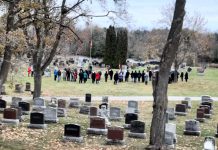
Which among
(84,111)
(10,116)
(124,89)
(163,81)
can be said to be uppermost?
(163,81)

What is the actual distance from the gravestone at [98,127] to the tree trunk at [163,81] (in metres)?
3.06

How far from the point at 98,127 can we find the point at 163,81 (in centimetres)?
423

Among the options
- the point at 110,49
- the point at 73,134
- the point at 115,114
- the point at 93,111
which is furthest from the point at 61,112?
the point at 110,49

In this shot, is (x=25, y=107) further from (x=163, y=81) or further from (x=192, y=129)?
(x=163, y=81)

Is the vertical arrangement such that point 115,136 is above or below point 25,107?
below

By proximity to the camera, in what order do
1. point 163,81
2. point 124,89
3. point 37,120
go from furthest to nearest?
point 124,89, point 37,120, point 163,81

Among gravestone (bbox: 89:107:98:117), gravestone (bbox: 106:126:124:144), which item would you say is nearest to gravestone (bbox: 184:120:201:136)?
gravestone (bbox: 106:126:124:144)

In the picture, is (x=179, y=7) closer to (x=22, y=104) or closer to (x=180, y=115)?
(x=22, y=104)

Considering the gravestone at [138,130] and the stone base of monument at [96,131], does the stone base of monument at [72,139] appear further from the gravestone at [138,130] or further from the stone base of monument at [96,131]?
the gravestone at [138,130]

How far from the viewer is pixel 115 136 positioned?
1708 cm

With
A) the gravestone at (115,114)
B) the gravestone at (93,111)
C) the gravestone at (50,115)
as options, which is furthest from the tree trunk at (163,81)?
the gravestone at (93,111)

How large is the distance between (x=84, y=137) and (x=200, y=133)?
5895 mm

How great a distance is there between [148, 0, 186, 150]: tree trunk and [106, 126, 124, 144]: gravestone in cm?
142

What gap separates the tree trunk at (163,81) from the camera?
50.2 feet
